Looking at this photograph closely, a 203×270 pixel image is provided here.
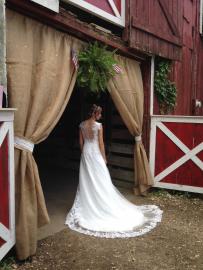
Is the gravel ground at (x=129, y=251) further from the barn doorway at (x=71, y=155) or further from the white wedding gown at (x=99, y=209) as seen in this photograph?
the barn doorway at (x=71, y=155)

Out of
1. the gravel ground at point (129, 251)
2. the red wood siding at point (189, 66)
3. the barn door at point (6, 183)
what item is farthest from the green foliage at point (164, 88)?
the barn door at point (6, 183)

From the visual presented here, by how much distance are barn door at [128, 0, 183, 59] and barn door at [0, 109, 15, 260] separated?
11.5 ft

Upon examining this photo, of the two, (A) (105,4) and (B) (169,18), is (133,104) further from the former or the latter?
(B) (169,18)

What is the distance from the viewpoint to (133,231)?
5066 millimetres

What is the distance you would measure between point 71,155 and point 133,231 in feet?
16.0

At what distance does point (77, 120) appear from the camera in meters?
9.46

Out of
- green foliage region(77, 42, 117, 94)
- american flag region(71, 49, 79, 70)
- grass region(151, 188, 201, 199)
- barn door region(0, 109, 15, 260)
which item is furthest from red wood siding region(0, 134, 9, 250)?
grass region(151, 188, 201, 199)

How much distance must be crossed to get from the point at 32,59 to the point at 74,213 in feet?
8.88

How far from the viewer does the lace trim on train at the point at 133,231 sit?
4.94 meters

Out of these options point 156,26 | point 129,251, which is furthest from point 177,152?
point 129,251

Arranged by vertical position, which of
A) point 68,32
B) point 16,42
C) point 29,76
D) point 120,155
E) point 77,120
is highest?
point 68,32

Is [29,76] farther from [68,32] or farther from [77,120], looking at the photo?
[77,120]

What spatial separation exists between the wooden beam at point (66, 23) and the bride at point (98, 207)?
1.28m

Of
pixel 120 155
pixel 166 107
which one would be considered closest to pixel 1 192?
pixel 120 155
